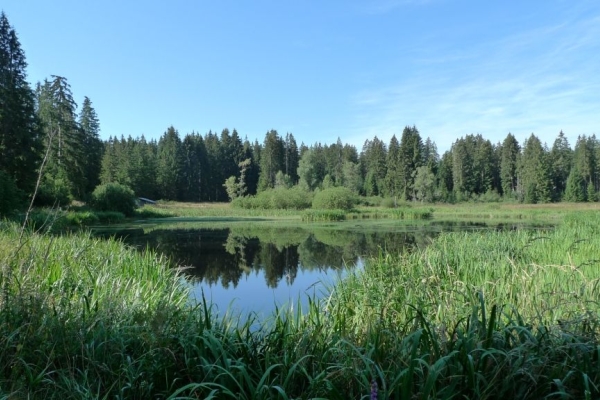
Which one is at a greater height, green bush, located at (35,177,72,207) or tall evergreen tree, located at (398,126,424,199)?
tall evergreen tree, located at (398,126,424,199)

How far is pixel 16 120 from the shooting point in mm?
22938

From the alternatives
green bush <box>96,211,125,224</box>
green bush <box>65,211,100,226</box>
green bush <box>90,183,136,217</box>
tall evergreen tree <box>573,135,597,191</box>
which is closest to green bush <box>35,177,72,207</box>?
green bush <box>65,211,100,226</box>

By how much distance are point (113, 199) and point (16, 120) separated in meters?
10.6

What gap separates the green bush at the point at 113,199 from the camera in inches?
1240

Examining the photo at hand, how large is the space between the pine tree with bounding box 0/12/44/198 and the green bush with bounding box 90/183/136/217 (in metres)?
6.65

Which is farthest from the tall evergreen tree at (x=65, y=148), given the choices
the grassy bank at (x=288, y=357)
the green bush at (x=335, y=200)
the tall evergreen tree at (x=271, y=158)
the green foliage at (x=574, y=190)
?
the green foliage at (x=574, y=190)

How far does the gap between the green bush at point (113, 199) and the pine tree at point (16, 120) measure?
6.65 metres

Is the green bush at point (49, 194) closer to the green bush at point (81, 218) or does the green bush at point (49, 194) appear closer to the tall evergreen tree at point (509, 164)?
the green bush at point (81, 218)

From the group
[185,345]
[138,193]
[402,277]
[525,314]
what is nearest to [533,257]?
[402,277]

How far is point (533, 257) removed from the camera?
26.3 feet

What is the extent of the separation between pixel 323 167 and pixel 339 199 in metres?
36.8

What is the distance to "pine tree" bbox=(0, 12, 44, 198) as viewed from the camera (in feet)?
73.4

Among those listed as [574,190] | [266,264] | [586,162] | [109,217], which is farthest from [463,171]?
[266,264]

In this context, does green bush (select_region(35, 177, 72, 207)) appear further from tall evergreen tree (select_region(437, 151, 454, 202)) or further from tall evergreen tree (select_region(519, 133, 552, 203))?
tall evergreen tree (select_region(519, 133, 552, 203))
